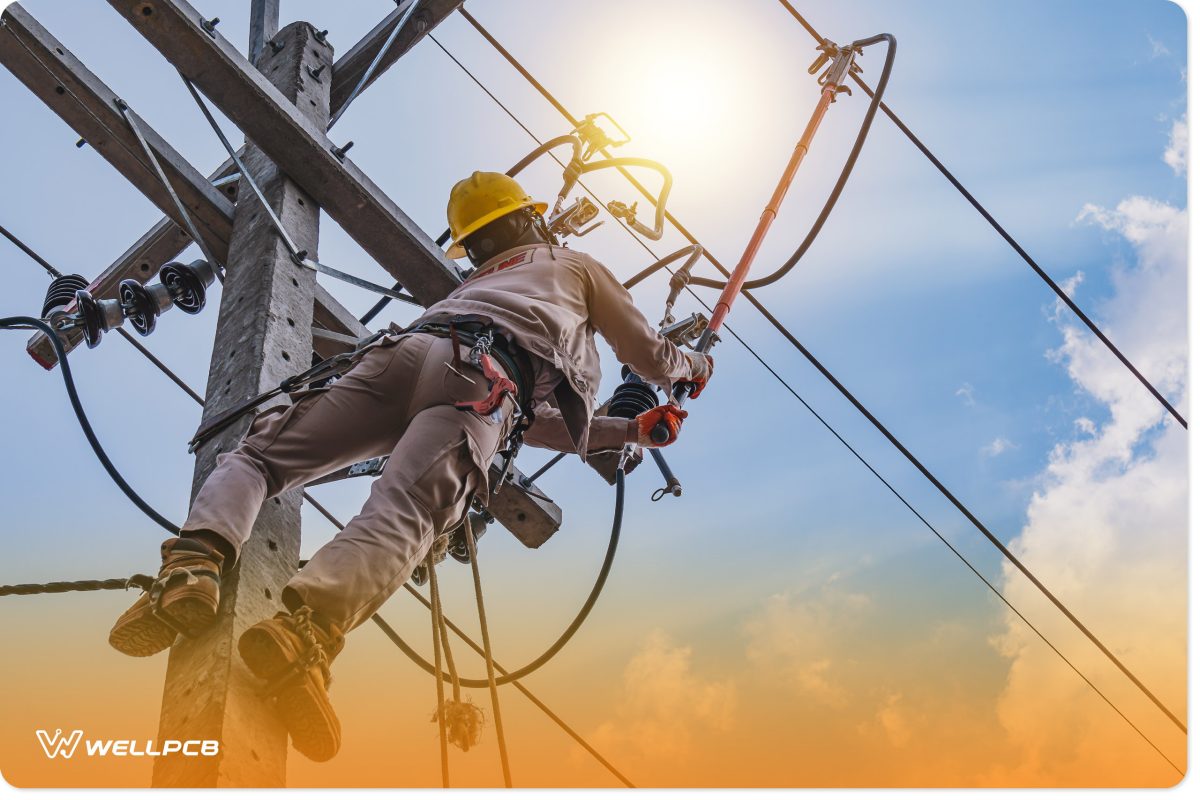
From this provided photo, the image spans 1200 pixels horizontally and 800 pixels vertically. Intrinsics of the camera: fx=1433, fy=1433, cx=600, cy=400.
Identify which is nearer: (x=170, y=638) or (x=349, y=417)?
(x=170, y=638)

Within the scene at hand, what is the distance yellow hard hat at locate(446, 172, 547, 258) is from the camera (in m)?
4.64

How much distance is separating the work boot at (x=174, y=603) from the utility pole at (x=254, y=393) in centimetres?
7

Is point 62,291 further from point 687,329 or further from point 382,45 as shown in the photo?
point 687,329

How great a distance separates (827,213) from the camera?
5.72m

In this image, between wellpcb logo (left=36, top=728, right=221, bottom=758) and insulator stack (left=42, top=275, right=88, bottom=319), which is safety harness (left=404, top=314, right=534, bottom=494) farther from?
insulator stack (left=42, top=275, right=88, bottom=319)

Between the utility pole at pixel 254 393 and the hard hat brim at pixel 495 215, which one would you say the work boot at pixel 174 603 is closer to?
the utility pole at pixel 254 393

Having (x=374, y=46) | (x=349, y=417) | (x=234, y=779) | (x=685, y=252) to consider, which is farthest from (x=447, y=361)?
(x=374, y=46)

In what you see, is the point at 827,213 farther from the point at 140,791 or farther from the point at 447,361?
the point at 140,791

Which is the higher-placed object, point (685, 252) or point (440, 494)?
point (685, 252)

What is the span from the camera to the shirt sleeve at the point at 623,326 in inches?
171

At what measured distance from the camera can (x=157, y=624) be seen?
3.16m

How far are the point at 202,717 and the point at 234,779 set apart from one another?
17 centimetres

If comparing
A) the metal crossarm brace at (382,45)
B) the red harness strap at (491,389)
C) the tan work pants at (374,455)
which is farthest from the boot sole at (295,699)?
the metal crossarm brace at (382,45)

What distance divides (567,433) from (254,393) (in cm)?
96
